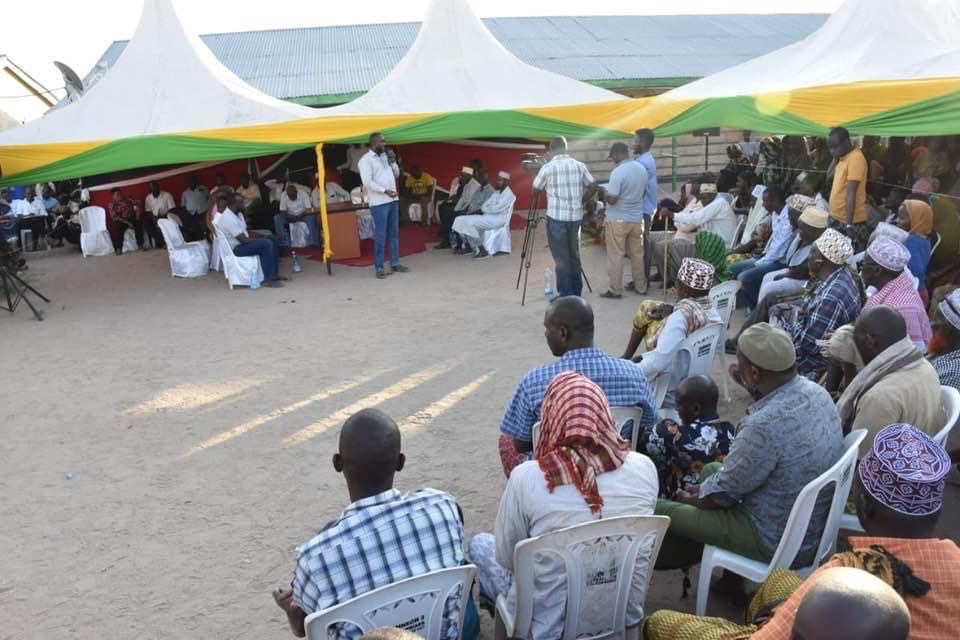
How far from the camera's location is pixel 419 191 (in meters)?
13.1

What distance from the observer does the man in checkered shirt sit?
2.08 meters

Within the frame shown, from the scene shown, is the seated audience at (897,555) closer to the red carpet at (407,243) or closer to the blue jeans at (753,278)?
the blue jeans at (753,278)

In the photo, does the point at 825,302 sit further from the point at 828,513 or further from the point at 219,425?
the point at 219,425

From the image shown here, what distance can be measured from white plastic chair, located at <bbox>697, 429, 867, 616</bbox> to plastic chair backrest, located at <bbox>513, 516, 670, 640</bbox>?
41cm

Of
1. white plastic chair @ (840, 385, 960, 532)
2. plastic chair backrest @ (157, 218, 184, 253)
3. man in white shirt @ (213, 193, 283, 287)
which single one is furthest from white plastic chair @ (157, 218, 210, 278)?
white plastic chair @ (840, 385, 960, 532)

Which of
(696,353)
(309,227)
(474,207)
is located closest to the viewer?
(696,353)

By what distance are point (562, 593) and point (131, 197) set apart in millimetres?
12532

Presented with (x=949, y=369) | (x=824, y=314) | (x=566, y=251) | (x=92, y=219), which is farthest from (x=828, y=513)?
(x=92, y=219)

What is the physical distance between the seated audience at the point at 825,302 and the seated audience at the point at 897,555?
2.23 meters

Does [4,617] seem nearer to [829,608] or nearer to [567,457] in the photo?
[567,457]

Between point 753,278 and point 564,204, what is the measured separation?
1866mm

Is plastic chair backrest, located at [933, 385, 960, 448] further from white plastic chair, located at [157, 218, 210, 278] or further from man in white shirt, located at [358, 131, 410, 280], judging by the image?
white plastic chair, located at [157, 218, 210, 278]

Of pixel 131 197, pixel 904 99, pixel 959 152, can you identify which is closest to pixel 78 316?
pixel 131 197

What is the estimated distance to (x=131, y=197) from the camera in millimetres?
12828
